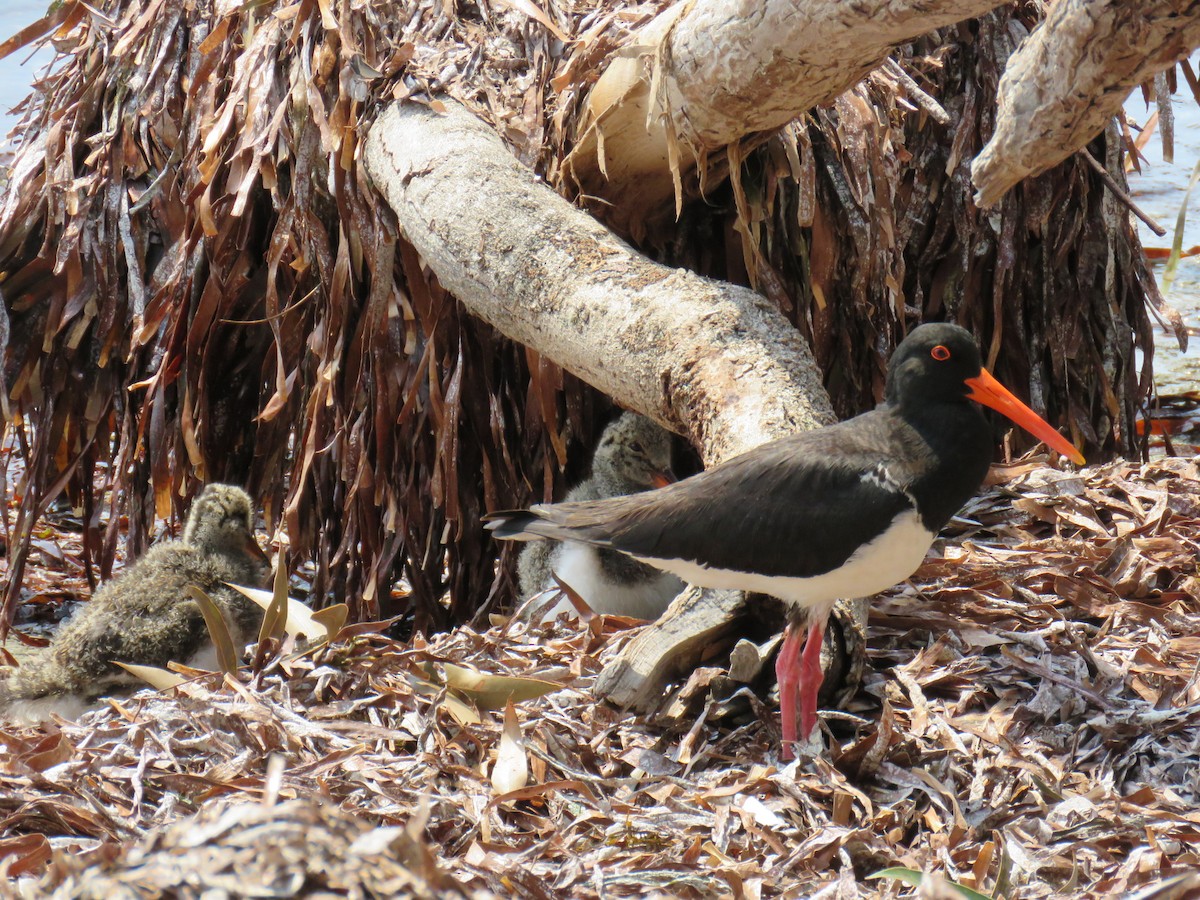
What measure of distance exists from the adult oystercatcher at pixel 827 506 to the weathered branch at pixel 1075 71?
2.17 feet

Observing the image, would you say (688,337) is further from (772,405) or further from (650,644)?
(650,644)

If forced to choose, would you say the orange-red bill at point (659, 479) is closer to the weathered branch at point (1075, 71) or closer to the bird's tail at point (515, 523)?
the bird's tail at point (515, 523)

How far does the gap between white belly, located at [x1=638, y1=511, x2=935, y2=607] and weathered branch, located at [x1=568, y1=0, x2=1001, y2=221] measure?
4.26 ft

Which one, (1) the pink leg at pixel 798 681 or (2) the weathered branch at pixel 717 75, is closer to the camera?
(1) the pink leg at pixel 798 681

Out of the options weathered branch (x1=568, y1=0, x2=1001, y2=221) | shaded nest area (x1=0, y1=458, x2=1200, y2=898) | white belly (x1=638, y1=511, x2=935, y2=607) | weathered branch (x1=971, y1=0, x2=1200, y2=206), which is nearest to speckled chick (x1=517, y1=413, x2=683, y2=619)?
shaded nest area (x1=0, y1=458, x2=1200, y2=898)

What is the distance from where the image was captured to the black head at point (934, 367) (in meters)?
3.51

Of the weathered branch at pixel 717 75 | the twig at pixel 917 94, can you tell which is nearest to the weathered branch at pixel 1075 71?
the weathered branch at pixel 717 75

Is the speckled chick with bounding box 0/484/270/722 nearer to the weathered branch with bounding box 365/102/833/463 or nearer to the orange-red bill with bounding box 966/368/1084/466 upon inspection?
the weathered branch with bounding box 365/102/833/463

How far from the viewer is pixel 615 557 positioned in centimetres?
464

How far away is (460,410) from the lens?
5.40 meters

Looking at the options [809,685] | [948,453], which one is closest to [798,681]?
[809,685]

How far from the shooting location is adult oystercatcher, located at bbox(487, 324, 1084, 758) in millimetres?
3277

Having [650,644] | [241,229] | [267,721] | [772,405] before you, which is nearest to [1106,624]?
[772,405]

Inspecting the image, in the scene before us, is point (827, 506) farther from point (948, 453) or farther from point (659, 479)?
point (659, 479)
